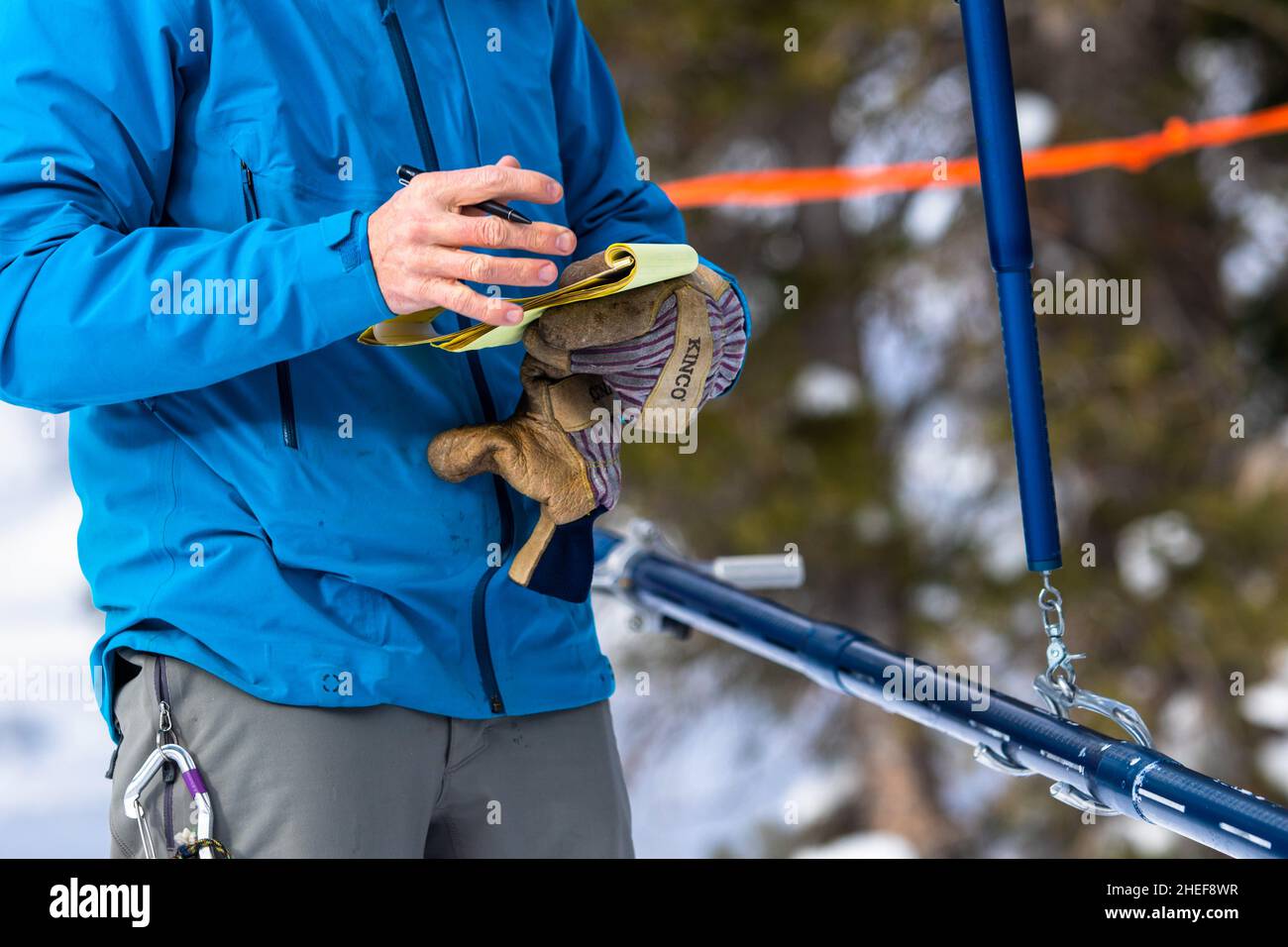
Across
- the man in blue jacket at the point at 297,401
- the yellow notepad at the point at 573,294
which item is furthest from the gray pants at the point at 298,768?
the yellow notepad at the point at 573,294

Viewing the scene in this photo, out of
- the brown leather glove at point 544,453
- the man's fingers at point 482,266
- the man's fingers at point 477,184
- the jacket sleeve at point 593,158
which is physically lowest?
the brown leather glove at point 544,453

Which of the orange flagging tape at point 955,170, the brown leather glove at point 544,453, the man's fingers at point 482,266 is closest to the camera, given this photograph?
the man's fingers at point 482,266

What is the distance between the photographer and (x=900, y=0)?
4848mm

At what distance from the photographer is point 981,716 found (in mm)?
1479

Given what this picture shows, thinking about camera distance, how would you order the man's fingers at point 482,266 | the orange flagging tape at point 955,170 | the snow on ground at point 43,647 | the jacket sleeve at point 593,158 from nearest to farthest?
the man's fingers at point 482,266
the jacket sleeve at point 593,158
the orange flagging tape at point 955,170
the snow on ground at point 43,647

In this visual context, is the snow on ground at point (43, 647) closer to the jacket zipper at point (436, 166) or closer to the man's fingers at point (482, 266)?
the jacket zipper at point (436, 166)

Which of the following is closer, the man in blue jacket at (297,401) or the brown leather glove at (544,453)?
the man in blue jacket at (297,401)

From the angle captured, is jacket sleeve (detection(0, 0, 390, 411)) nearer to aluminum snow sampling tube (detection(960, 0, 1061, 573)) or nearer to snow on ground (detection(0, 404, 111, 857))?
aluminum snow sampling tube (detection(960, 0, 1061, 573))

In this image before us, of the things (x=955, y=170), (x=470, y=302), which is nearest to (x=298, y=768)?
(x=470, y=302)

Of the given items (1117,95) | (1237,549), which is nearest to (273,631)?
(1237,549)

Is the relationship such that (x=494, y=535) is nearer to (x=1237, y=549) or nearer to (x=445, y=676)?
(x=445, y=676)

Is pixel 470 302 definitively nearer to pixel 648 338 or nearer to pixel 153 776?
pixel 648 338

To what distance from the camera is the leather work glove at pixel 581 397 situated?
51.7 inches

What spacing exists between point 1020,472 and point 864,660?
31 cm
